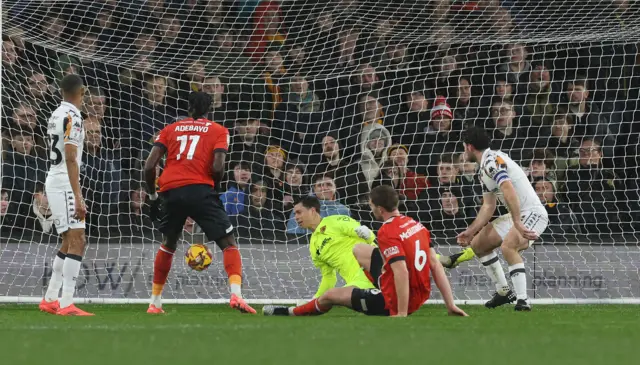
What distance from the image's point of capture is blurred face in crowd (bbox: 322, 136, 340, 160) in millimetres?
11438

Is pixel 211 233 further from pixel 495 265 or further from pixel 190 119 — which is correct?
pixel 495 265

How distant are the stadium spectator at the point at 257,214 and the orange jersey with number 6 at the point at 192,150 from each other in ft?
8.69

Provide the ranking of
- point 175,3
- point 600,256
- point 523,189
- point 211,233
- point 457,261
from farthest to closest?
1. point 175,3
2. point 600,256
3. point 457,261
4. point 523,189
5. point 211,233

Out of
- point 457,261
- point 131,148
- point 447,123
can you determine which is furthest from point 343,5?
point 457,261

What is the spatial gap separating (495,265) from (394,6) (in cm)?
364

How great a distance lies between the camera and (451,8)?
12.0 m

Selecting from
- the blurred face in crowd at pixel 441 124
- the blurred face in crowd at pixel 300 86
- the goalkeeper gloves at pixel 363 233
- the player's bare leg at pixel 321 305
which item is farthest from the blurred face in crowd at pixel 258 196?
the player's bare leg at pixel 321 305

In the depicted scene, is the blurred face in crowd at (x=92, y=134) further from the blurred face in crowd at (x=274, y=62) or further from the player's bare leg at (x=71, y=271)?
the player's bare leg at (x=71, y=271)

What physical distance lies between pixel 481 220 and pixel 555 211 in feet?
8.91

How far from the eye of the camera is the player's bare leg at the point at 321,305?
23.9 ft

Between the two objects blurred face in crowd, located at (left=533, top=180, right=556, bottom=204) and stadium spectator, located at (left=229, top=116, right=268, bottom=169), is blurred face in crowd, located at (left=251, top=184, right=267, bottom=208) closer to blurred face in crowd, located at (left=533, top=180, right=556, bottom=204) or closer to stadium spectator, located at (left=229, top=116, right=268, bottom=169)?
stadium spectator, located at (left=229, top=116, right=268, bottom=169)

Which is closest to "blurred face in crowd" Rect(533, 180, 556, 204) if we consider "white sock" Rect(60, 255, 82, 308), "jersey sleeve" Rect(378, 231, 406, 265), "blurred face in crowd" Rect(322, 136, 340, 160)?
"blurred face in crowd" Rect(322, 136, 340, 160)

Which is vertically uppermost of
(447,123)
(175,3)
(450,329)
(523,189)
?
(175,3)

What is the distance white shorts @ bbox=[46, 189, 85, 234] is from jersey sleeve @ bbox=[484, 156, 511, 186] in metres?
3.25
